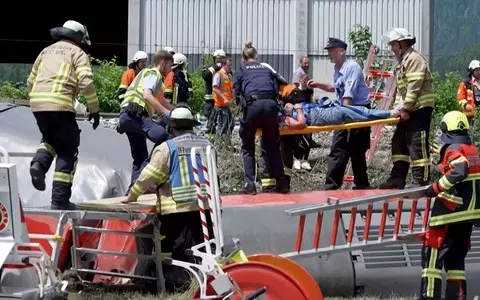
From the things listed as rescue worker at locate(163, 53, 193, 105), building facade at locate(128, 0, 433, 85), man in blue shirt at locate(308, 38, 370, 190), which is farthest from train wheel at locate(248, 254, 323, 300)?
building facade at locate(128, 0, 433, 85)

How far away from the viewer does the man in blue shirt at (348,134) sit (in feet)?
37.2

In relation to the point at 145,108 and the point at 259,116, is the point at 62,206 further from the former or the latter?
the point at 259,116

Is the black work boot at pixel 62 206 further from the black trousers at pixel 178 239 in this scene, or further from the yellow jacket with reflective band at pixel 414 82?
the yellow jacket with reflective band at pixel 414 82

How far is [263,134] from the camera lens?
10938mm

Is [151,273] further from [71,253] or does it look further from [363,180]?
[363,180]

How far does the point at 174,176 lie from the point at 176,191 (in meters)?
0.12

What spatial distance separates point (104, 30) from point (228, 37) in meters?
8.52

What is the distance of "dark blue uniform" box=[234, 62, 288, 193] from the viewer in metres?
10.9

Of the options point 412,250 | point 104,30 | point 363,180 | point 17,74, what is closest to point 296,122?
point 363,180

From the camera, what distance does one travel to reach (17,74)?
786 inches

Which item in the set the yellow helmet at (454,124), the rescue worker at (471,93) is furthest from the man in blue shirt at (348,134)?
the rescue worker at (471,93)

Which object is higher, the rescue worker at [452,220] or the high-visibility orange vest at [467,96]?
the high-visibility orange vest at [467,96]

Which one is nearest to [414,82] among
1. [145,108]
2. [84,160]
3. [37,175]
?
[145,108]

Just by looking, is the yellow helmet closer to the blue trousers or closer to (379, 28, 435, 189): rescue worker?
(379, 28, 435, 189): rescue worker
